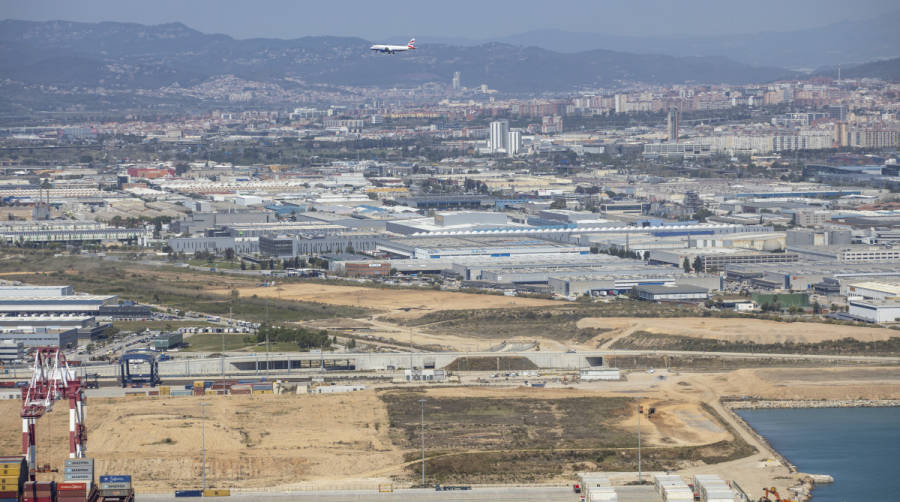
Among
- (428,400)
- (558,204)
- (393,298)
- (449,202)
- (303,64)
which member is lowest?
(558,204)

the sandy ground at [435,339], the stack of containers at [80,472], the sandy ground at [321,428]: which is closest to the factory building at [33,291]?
the sandy ground at [435,339]

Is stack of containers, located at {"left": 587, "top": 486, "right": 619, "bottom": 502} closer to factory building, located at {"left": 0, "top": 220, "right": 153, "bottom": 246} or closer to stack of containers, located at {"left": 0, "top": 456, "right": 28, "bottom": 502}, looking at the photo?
stack of containers, located at {"left": 0, "top": 456, "right": 28, "bottom": 502}

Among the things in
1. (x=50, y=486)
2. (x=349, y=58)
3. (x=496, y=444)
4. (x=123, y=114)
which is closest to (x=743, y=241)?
(x=496, y=444)

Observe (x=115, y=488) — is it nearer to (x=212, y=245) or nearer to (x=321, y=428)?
(x=321, y=428)

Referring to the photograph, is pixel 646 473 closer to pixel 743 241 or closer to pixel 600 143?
pixel 743 241

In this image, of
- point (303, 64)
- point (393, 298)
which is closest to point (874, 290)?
point (393, 298)

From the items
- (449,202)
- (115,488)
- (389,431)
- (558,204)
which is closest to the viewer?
(115,488)
